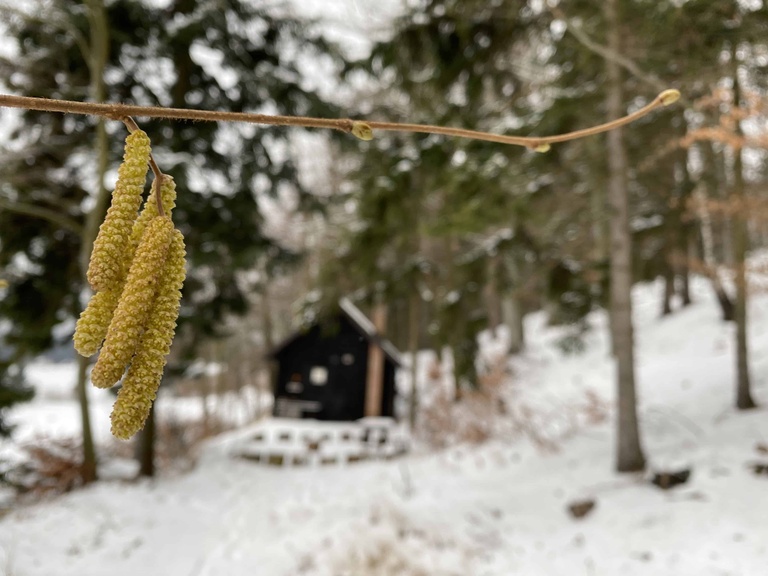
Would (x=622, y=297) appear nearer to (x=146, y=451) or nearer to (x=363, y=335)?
(x=146, y=451)

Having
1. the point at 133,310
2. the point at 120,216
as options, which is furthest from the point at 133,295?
the point at 120,216

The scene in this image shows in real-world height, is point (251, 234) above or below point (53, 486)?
above

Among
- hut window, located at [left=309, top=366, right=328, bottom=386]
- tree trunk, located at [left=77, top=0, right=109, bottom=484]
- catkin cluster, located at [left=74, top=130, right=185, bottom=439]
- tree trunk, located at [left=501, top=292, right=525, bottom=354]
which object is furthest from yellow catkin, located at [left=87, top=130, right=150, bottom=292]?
tree trunk, located at [left=501, top=292, right=525, bottom=354]

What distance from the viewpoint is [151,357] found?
2.23 feet

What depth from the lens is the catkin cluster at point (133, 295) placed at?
25.5 inches

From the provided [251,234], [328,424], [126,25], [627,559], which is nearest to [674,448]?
[627,559]

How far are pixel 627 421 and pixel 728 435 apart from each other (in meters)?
1.50

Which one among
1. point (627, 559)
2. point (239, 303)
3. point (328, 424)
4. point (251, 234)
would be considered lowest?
point (328, 424)

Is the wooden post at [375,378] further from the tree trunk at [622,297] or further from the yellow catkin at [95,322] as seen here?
the yellow catkin at [95,322]

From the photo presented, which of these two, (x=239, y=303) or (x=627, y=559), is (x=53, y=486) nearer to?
(x=239, y=303)

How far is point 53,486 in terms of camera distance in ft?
19.5

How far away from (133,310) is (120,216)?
0.51ft

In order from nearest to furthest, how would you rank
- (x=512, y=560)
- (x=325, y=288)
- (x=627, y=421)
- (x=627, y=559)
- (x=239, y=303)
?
(x=627, y=559), (x=512, y=560), (x=627, y=421), (x=325, y=288), (x=239, y=303)

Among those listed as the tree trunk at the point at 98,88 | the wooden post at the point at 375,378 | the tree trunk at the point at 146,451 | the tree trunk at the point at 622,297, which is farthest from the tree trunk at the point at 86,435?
the wooden post at the point at 375,378
